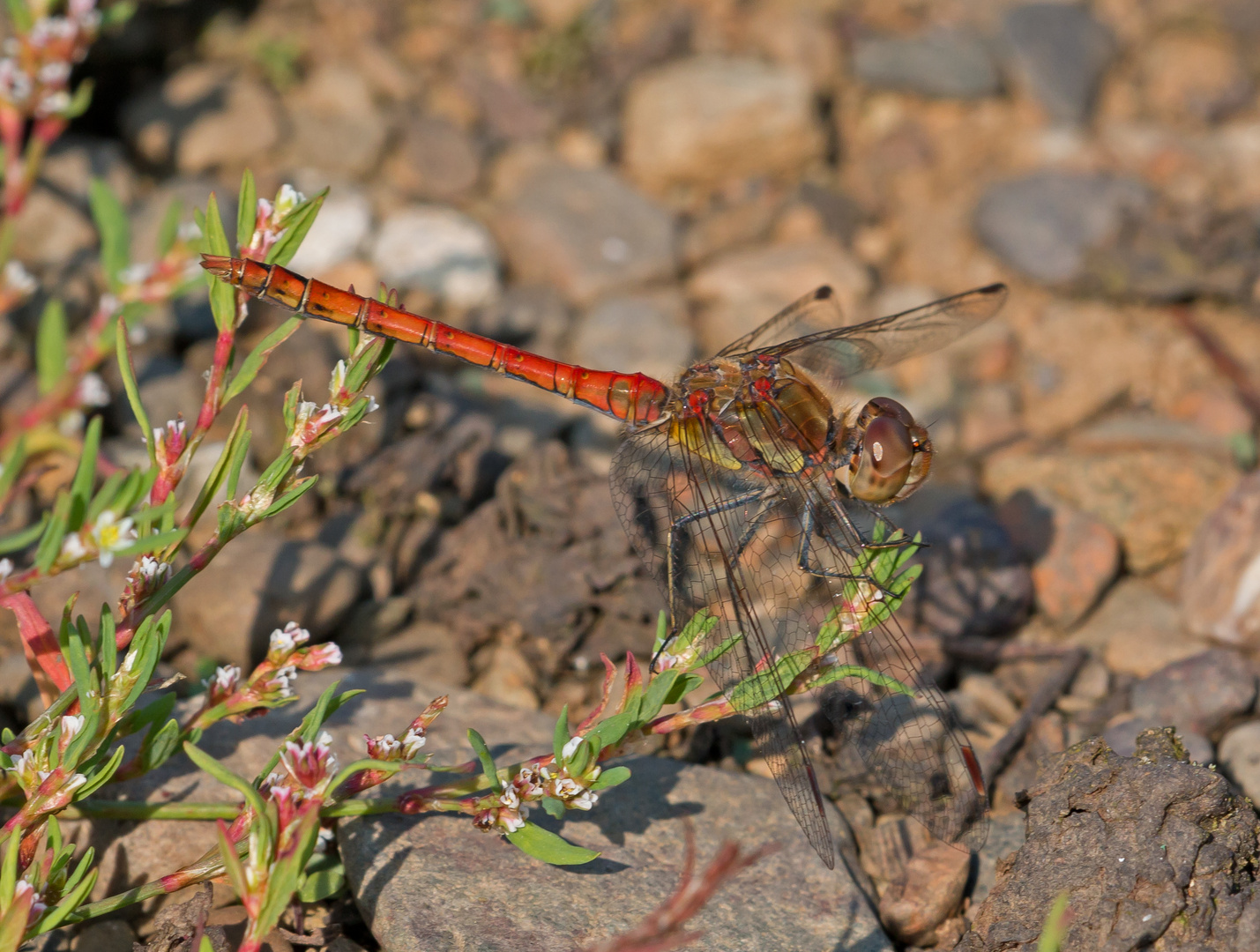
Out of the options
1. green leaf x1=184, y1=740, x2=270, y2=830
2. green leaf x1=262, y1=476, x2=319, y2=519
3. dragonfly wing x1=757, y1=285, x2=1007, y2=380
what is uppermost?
dragonfly wing x1=757, y1=285, x2=1007, y2=380

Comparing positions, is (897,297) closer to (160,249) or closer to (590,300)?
(590,300)

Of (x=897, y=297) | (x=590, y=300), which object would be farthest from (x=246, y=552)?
(x=897, y=297)

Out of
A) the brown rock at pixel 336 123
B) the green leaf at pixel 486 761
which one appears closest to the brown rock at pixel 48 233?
the brown rock at pixel 336 123

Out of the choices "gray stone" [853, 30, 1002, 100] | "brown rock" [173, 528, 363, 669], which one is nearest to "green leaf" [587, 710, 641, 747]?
"brown rock" [173, 528, 363, 669]

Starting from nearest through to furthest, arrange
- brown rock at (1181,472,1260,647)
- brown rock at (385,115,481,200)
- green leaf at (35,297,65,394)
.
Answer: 1. green leaf at (35,297,65,394)
2. brown rock at (1181,472,1260,647)
3. brown rock at (385,115,481,200)

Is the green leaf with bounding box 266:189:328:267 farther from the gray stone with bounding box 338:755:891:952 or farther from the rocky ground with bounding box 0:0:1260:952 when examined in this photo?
the gray stone with bounding box 338:755:891:952
